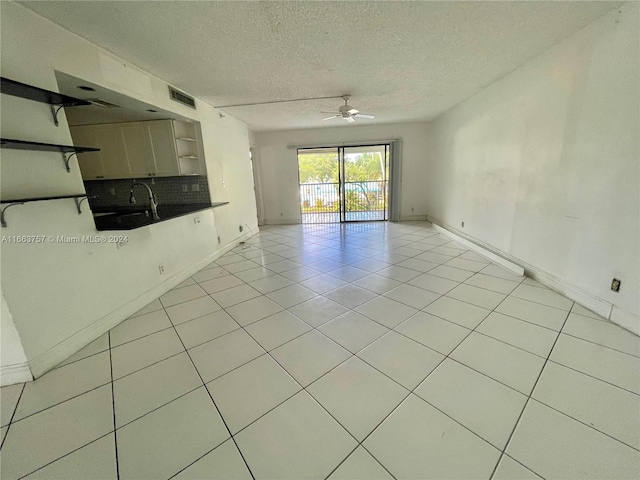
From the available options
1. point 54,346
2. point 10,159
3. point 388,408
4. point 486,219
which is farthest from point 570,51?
point 54,346

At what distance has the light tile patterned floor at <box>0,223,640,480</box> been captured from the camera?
3.67 feet

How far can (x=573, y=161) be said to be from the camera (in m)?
2.33

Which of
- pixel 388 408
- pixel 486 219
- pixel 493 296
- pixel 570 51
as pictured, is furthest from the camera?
pixel 486 219

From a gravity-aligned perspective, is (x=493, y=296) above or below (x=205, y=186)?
below

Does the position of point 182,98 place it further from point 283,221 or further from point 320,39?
point 283,221

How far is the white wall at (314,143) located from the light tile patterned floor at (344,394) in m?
4.16

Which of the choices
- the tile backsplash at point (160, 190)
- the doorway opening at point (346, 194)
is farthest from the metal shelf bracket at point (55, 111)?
the doorway opening at point (346, 194)

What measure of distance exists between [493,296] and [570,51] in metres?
2.40

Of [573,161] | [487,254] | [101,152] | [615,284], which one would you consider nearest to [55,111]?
[101,152]

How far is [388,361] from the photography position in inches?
66.6

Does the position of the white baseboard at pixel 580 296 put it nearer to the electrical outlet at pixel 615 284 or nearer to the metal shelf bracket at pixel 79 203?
the electrical outlet at pixel 615 284

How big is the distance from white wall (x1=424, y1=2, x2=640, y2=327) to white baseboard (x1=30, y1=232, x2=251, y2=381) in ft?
14.1

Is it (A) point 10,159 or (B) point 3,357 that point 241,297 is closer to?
(B) point 3,357

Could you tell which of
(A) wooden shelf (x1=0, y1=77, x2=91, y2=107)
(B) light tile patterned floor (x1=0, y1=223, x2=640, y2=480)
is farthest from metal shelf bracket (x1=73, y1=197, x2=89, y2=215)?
(B) light tile patterned floor (x1=0, y1=223, x2=640, y2=480)
